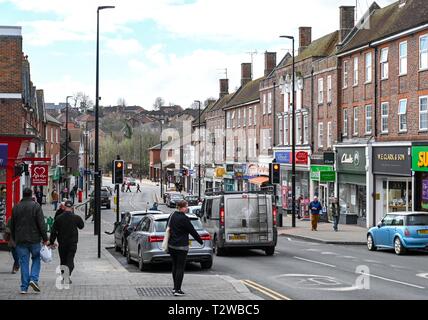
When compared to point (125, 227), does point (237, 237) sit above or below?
below

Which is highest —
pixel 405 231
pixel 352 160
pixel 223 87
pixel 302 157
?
pixel 223 87

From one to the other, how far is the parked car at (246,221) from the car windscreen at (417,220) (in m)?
5.01

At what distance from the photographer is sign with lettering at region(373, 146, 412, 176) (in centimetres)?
3691

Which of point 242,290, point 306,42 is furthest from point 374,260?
point 306,42

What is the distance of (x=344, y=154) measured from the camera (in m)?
45.6

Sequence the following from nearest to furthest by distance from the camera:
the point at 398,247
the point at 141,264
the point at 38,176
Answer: the point at 141,264, the point at 398,247, the point at 38,176

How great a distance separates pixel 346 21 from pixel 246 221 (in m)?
26.4

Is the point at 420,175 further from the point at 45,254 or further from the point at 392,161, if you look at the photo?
the point at 45,254

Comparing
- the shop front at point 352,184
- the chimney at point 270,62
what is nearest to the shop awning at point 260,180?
the chimney at point 270,62

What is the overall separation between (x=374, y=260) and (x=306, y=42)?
37.9m

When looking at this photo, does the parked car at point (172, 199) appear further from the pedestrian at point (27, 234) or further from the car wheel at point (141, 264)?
the pedestrian at point (27, 234)

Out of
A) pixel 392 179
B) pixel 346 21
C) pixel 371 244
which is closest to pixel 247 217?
pixel 371 244

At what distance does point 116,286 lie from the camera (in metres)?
15.2
